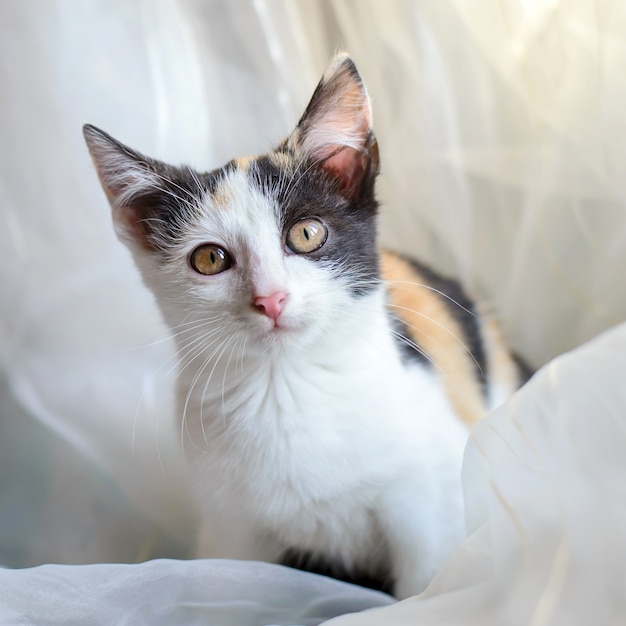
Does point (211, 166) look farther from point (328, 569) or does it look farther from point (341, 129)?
point (328, 569)

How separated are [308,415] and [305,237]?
0.69ft

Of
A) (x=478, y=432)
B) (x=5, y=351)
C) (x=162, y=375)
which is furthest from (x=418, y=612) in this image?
(x=5, y=351)

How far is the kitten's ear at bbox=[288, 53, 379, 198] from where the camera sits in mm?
764

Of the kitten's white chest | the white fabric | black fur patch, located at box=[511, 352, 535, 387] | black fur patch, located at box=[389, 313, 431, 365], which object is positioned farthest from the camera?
black fur patch, located at box=[511, 352, 535, 387]

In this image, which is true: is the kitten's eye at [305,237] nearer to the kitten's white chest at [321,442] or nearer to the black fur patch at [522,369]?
the kitten's white chest at [321,442]

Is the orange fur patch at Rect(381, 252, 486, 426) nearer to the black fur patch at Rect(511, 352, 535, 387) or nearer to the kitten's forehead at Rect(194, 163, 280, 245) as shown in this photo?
the black fur patch at Rect(511, 352, 535, 387)

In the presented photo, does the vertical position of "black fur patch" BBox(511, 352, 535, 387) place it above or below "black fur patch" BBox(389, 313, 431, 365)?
below

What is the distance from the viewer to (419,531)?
2.55 ft

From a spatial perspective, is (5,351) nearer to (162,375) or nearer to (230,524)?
(162,375)

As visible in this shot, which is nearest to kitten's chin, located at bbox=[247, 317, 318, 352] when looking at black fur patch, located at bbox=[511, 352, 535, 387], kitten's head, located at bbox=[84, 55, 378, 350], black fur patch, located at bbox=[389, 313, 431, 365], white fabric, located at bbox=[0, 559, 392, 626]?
kitten's head, located at bbox=[84, 55, 378, 350]

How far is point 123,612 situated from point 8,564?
0.33 metres

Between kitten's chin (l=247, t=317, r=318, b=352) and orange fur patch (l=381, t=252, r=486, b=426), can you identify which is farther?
orange fur patch (l=381, t=252, r=486, b=426)

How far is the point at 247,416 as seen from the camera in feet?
2.62

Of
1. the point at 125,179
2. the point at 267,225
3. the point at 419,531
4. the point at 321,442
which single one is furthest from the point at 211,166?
the point at 419,531
